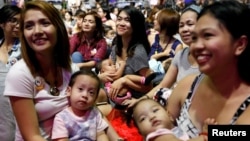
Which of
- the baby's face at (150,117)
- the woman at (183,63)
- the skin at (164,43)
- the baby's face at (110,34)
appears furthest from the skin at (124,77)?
the baby's face at (110,34)

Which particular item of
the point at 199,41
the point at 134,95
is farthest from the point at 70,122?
the point at 134,95

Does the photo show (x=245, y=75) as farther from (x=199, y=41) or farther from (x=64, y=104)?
(x=64, y=104)

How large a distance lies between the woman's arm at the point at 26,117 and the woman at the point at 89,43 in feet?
9.15

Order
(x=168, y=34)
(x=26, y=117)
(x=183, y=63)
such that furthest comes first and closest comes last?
(x=168, y=34)
(x=183, y=63)
(x=26, y=117)

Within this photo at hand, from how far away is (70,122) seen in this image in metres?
1.99

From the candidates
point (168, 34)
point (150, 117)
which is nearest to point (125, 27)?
point (168, 34)

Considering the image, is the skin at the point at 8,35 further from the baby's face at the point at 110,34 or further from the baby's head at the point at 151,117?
the baby's face at the point at 110,34

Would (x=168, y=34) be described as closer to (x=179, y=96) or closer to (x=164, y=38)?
(x=164, y=38)

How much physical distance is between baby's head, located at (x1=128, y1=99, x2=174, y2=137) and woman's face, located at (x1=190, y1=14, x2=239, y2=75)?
1.13 feet

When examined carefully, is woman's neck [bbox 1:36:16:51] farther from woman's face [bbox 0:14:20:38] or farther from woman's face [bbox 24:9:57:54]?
woman's face [bbox 24:9:57:54]

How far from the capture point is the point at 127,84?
297cm

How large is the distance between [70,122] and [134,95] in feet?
3.51

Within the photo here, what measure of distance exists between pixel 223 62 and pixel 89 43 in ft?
12.0

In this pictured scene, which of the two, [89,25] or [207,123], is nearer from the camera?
[207,123]
